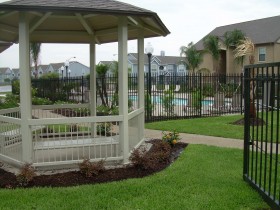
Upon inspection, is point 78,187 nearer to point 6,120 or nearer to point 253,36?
point 6,120

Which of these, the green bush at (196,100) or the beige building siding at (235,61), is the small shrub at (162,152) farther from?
the beige building siding at (235,61)

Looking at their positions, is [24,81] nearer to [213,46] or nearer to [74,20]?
[74,20]

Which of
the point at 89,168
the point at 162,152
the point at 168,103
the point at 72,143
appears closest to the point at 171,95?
the point at 168,103

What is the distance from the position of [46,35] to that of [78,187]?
4.46 metres

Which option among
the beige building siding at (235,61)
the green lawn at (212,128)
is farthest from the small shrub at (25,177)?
the beige building siding at (235,61)

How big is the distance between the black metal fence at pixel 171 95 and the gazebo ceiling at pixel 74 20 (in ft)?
18.7

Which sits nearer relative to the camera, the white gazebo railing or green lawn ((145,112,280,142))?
the white gazebo railing

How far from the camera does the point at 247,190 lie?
5.69 meters

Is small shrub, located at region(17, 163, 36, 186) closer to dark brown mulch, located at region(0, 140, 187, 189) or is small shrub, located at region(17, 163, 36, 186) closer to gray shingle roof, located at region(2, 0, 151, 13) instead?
dark brown mulch, located at region(0, 140, 187, 189)

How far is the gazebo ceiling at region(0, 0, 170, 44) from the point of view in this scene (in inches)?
245

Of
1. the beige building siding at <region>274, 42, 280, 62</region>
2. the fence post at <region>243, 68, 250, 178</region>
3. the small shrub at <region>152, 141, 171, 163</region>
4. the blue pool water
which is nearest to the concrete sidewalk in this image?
the small shrub at <region>152, 141, 171, 163</region>

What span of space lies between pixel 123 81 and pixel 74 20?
2.37 metres

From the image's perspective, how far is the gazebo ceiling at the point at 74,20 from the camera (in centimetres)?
623

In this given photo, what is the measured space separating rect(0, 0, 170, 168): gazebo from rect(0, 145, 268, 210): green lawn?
124 cm
